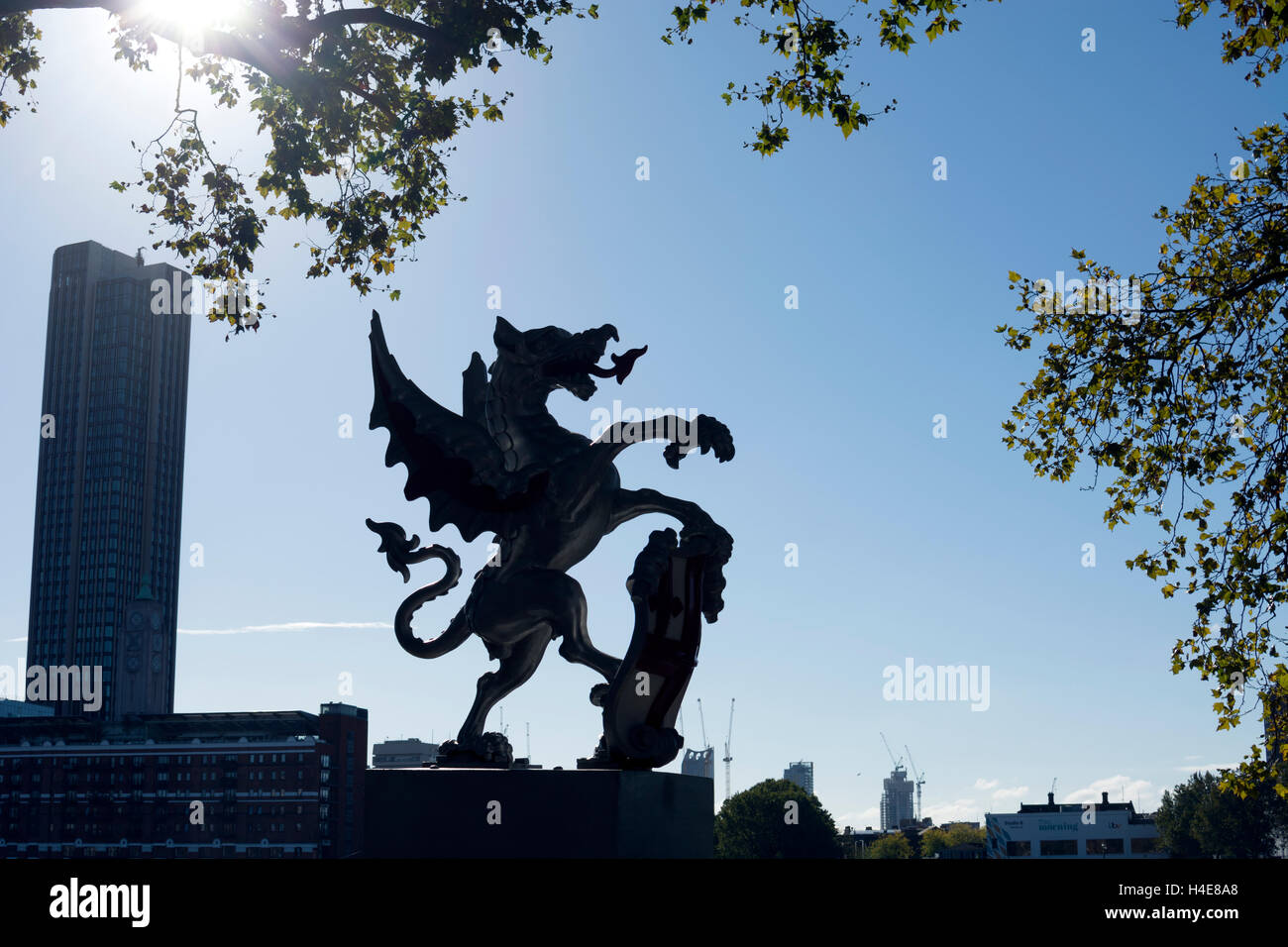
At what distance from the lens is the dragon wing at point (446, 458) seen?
11.0 meters

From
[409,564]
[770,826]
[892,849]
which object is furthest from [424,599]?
[892,849]

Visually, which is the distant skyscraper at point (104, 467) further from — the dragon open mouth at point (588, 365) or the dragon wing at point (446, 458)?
the dragon open mouth at point (588, 365)

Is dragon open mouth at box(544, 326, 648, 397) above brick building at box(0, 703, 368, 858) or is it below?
above

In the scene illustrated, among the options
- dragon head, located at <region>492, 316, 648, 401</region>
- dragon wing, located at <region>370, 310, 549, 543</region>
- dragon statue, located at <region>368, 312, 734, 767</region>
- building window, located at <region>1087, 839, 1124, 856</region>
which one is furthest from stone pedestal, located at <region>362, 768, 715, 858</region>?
building window, located at <region>1087, 839, 1124, 856</region>

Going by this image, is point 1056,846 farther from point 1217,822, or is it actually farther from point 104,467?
point 104,467

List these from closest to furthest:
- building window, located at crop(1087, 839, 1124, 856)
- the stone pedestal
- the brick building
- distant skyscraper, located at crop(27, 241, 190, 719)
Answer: the stone pedestal → the brick building → building window, located at crop(1087, 839, 1124, 856) → distant skyscraper, located at crop(27, 241, 190, 719)

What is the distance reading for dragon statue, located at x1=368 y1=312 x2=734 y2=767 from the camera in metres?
10.2

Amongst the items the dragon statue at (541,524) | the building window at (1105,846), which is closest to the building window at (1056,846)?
the building window at (1105,846)

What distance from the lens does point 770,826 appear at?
89000mm

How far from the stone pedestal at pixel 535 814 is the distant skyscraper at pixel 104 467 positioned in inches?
5699

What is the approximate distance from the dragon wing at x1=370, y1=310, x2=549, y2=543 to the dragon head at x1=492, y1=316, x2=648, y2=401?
62cm

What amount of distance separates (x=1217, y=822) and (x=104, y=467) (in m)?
127

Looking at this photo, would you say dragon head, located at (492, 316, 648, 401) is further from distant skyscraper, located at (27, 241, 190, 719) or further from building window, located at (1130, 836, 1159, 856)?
distant skyscraper, located at (27, 241, 190, 719)
